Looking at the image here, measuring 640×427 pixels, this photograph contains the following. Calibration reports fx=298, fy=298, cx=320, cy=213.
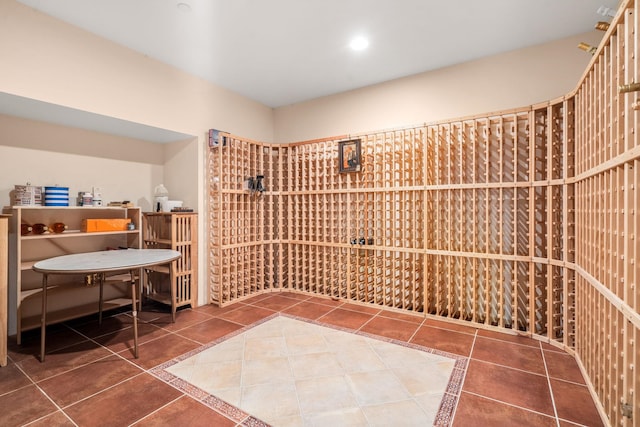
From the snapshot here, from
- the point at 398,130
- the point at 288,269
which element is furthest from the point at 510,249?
the point at 288,269

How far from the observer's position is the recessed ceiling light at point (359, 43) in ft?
10.3

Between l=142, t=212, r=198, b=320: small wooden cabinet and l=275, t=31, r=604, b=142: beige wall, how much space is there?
2.27 meters

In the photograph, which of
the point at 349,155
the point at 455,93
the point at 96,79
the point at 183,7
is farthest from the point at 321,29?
the point at 96,79

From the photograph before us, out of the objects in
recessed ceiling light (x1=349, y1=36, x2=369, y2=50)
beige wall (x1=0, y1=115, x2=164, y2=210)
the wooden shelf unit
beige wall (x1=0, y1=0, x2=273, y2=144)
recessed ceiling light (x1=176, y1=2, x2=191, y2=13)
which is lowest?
the wooden shelf unit

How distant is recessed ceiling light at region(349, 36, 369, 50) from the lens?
315cm

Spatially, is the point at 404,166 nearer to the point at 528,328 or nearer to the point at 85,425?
the point at 528,328

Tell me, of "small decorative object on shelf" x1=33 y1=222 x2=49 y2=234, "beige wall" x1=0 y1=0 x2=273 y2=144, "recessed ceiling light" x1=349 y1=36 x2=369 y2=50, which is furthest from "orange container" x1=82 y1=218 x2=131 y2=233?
"recessed ceiling light" x1=349 y1=36 x2=369 y2=50

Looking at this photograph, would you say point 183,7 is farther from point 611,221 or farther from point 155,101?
point 611,221

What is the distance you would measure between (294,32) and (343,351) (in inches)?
124

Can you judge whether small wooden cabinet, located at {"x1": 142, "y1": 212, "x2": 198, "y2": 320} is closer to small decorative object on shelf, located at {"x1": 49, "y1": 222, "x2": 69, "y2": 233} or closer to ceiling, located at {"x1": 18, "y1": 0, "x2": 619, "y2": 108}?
small decorative object on shelf, located at {"x1": 49, "y1": 222, "x2": 69, "y2": 233}

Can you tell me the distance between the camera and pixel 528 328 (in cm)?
308

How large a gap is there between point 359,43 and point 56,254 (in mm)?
4206

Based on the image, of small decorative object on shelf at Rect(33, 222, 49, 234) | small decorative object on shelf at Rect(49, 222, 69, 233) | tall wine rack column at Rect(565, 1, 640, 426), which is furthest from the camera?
small decorative object on shelf at Rect(49, 222, 69, 233)

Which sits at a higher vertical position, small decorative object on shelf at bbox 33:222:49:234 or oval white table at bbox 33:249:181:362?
small decorative object on shelf at bbox 33:222:49:234
